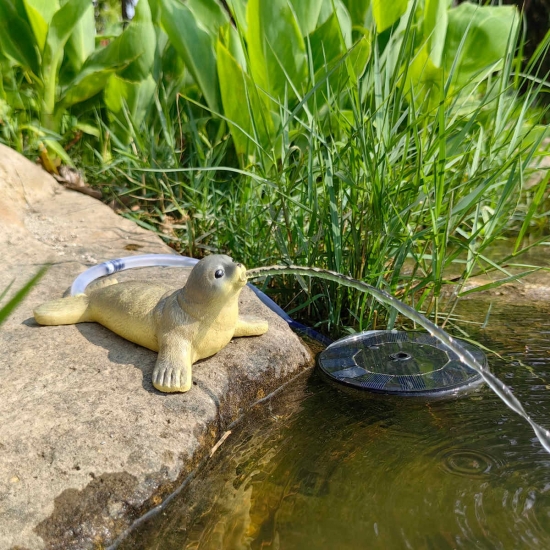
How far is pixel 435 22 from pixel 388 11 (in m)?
0.29

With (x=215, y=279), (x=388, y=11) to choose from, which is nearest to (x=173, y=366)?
(x=215, y=279)

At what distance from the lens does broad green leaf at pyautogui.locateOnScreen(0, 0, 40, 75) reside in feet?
12.9

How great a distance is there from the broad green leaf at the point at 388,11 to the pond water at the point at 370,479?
1.97 meters

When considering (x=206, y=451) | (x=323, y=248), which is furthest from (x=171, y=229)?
(x=206, y=451)

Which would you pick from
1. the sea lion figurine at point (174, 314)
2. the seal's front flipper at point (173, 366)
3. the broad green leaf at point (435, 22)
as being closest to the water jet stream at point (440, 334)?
the sea lion figurine at point (174, 314)

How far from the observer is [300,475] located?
1.67 m

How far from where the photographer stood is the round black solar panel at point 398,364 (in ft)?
6.87

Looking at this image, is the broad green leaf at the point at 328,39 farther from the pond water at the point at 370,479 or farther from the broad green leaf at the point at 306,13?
the pond water at the point at 370,479

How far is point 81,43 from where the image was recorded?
4.20 m

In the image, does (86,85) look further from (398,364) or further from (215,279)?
(398,364)

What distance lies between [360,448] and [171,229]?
211 cm

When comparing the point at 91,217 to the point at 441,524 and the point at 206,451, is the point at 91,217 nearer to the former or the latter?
the point at 206,451

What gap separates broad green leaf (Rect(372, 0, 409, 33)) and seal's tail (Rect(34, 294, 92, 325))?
79.8 inches

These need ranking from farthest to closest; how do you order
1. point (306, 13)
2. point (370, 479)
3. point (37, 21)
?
point (37, 21) < point (306, 13) < point (370, 479)
